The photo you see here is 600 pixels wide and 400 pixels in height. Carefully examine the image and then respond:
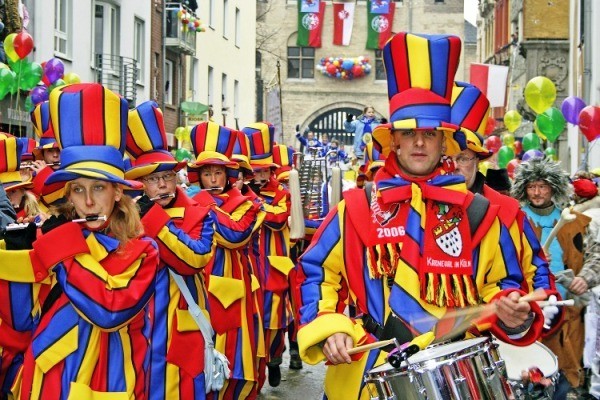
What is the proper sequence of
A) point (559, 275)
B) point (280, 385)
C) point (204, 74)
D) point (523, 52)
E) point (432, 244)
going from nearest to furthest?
1. point (432, 244)
2. point (559, 275)
3. point (280, 385)
4. point (523, 52)
5. point (204, 74)

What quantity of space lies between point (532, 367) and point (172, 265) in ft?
6.43

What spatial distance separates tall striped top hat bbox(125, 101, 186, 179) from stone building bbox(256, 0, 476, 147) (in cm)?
5852

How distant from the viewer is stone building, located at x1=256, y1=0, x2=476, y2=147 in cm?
6638

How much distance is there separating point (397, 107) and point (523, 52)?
33.3 metres

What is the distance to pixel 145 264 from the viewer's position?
504cm

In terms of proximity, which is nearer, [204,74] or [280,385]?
[280,385]

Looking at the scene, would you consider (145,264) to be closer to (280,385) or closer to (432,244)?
(432,244)

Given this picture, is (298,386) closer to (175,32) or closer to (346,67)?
(175,32)

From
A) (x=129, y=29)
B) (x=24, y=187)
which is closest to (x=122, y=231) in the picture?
(x=24, y=187)

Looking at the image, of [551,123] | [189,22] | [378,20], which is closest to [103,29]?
[189,22]

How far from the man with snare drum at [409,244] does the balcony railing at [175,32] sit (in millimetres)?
30795

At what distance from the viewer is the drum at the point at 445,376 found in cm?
391

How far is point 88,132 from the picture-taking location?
5137 mm

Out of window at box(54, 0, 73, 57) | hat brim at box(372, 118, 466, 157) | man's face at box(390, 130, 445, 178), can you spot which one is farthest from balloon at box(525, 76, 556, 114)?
man's face at box(390, 130, 445, 178)
